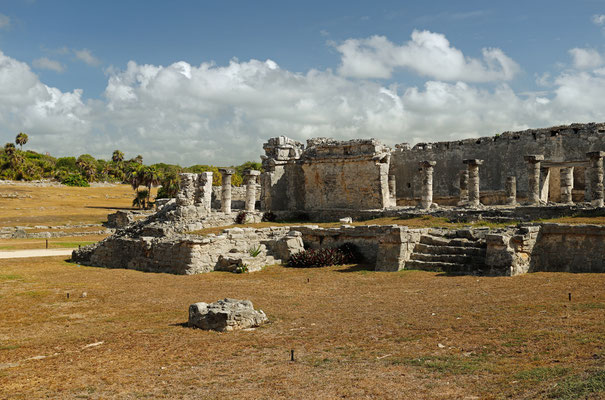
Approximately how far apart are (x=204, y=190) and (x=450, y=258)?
1609 cm

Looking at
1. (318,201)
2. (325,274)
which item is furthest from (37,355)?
(318,201)

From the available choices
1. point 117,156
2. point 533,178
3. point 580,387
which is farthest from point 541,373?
point 117,156

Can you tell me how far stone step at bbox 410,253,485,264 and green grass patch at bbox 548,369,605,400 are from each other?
9175mm

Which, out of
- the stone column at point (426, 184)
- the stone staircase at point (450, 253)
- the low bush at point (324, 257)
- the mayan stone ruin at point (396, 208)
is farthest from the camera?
the stone column at point (426, 184)

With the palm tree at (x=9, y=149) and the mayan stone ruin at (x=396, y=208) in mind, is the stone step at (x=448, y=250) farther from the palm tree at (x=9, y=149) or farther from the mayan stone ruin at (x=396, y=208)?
the palm tree at (x=9, y=149)

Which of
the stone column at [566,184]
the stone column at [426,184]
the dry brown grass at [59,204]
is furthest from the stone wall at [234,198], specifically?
the stone column at [566,184]

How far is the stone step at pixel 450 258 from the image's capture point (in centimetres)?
1411

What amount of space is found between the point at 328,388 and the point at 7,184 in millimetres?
71124

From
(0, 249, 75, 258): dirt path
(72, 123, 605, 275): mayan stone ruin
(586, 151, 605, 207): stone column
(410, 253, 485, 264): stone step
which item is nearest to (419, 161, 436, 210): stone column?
(72, 123, 605, 275): mayan stone ruin

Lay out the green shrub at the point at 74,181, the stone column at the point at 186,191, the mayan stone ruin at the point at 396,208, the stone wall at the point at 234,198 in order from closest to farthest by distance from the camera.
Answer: the mayan stone ruin at the point at 396,208 → the stone column at the point at 186,191 → the stone wall at the point at 234,198 → the green shrub at the point at 74,181

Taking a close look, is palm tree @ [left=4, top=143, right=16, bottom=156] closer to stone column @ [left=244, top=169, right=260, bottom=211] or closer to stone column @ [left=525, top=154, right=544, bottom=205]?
stone column @ [left=244, top=169, right=260, bottom=211]

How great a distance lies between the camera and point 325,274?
51.3ft

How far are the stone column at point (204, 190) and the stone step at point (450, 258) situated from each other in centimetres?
1476

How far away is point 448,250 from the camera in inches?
595
